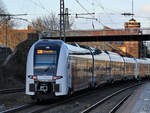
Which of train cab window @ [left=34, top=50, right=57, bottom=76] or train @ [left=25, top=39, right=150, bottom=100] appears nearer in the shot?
train @ [left=25, top=39, right=150, bottom=100]

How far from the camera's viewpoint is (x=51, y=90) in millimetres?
19125

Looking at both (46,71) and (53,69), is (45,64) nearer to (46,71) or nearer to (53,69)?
(46,71)

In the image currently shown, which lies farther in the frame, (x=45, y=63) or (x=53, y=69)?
(x=45, y=63)

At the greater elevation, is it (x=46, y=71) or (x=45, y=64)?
(x=45, y=64)

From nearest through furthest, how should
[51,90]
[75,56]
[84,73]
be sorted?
[51,90] < [75,56] < [84,73]

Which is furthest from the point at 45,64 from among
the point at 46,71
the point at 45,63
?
the point at 46,71

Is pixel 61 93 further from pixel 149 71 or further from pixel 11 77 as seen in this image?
pixel 149 71

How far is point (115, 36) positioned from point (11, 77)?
1910 cm

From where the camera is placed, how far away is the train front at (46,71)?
1911 centimetres

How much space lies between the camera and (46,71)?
19266 mm

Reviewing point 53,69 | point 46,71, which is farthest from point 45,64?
point 53,69

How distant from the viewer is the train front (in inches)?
752

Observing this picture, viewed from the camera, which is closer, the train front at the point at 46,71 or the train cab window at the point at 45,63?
the train front at the point at 46,71

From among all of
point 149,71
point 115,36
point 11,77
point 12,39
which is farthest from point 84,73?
point 12,39
